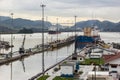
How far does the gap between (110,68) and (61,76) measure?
3.40m

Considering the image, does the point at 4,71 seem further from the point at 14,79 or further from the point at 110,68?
the point at 110,68

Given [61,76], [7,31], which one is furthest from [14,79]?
[7,31]

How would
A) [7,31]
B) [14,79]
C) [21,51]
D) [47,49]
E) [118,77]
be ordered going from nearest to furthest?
[118,77]
[14,79]
[21,51]
[47,49]
[7,31]

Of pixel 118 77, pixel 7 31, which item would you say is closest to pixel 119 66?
pixel 118 77

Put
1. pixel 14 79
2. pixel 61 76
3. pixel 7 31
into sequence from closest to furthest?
pixel 61 76 → pixel 14 79 → pixel 7 31

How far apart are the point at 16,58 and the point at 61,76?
19.1 meters

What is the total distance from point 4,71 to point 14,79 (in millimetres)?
5138

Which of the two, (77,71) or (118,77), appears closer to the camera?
(118,77)

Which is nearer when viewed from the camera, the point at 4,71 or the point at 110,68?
the point at 110,68

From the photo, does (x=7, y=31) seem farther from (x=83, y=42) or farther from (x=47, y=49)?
(x=47, y=49)

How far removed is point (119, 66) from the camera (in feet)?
78.7

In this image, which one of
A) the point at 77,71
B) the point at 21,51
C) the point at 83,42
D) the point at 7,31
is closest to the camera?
the point at 77,71

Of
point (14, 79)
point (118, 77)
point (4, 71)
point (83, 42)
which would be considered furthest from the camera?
point (83, 42)

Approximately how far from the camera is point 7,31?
168375 mm
